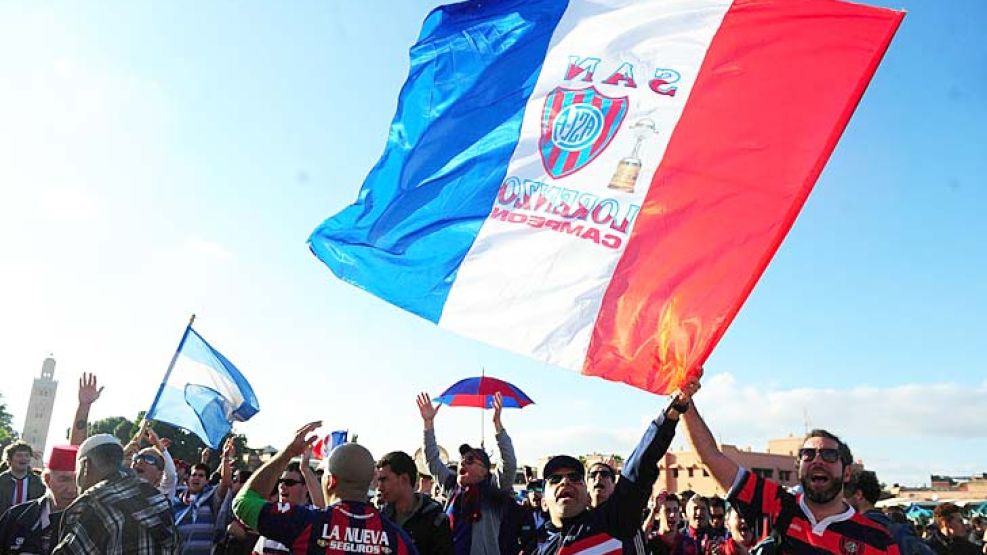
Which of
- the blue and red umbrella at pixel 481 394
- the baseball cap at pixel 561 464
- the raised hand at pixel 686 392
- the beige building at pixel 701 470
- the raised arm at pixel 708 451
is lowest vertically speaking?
the baseball cap at pixel 561 464

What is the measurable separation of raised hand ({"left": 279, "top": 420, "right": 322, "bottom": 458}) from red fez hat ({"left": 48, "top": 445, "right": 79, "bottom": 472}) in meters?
2.24

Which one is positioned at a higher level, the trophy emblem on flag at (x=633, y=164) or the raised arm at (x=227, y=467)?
the trophy emblem on flag at (x=633, y=164)

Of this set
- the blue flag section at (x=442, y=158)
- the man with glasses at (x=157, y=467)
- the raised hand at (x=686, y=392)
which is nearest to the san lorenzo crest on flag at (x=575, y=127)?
the blue flag section at (x=442, y=158)

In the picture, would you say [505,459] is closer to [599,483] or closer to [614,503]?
[599,483]

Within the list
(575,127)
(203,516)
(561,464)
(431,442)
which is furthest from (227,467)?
(575,127)

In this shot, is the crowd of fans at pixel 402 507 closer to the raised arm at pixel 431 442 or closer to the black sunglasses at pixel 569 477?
the black sunglasses at pixel 569 477

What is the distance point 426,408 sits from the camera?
7504 mm

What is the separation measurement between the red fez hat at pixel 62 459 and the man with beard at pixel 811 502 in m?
4.26

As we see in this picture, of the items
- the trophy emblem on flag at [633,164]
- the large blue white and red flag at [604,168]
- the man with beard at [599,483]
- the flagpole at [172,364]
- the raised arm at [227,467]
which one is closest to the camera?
the large blue white and red flag at [604,168]

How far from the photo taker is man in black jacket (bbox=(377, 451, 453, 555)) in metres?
5.38

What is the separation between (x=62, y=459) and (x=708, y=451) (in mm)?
4425

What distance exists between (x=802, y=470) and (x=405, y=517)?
273cm

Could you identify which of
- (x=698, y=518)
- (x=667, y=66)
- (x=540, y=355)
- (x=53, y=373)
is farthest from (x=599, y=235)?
(x=53, y=373)

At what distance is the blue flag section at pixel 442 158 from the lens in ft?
18.6
